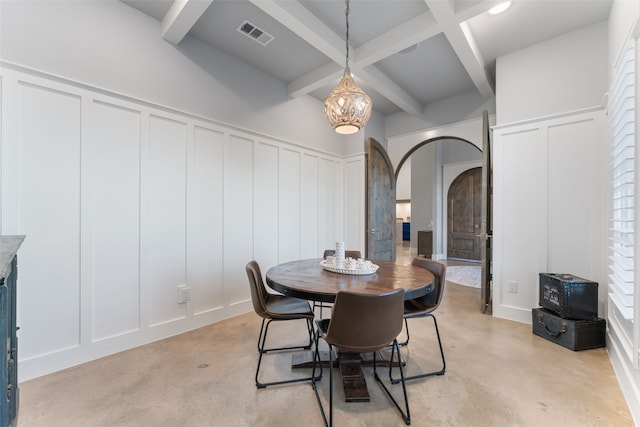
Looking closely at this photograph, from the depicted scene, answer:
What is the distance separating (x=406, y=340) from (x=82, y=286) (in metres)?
2.90

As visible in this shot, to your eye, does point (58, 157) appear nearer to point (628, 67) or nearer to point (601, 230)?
point (628, 67)

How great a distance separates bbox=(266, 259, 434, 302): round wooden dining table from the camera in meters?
1.75

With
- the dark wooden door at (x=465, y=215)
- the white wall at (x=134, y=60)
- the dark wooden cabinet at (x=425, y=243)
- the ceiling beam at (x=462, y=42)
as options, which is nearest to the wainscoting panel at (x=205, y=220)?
the white wall at (x=134, y=60)

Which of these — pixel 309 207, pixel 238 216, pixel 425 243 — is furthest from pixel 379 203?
pixel 425 243

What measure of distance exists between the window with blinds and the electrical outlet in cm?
357

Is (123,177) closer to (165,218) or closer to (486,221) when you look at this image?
(165,218)

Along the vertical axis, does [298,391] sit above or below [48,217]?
below

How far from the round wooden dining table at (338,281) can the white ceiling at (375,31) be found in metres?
2.22

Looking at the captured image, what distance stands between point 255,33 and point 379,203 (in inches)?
122

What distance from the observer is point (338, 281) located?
199 centimetres

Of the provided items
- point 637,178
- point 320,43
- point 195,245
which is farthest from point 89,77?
point 637,178

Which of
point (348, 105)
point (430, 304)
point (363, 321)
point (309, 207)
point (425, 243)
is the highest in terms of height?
point (348, 105)

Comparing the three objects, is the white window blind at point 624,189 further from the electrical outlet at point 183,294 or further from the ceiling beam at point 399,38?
the electrical outlet at point 183,294

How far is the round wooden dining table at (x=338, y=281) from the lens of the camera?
175cm
